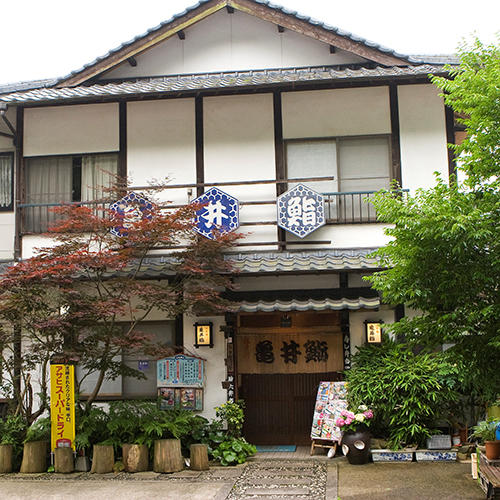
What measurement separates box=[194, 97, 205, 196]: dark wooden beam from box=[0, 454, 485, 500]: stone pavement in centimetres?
585

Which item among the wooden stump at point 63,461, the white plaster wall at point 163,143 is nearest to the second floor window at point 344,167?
the white plaster wall at point 163,143

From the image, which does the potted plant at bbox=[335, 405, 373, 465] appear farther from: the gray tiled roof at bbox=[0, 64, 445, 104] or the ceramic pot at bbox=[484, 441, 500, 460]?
the gray tiled roof at bbox=[0, 64, 445, 104]

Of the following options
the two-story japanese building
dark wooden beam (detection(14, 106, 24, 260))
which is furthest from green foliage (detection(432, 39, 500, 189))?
dark wooden beam (detection(14, 106, 24, 260))

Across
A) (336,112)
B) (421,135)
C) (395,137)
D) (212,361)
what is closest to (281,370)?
(212,361)

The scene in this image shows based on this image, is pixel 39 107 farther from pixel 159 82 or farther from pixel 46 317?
pixel 46 317

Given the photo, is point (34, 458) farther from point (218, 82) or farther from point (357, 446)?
point (218, 82)

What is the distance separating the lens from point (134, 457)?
11547 mm

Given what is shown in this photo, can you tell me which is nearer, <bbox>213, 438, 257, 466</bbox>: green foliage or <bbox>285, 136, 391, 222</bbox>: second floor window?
<bbox>213, 438, 257, 466</bbox>: green foliage

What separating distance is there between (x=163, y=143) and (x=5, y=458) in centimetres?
709

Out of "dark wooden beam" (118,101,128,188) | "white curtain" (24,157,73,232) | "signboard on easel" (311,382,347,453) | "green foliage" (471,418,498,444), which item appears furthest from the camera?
"white curtain" (24,157,73,232)

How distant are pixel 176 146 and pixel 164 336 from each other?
4.16 metres

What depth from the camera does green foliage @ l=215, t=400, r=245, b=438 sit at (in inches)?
498

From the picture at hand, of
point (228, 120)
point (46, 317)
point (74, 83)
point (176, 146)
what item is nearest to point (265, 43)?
point (228, 120)

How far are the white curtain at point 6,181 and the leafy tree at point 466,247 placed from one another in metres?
10.4
